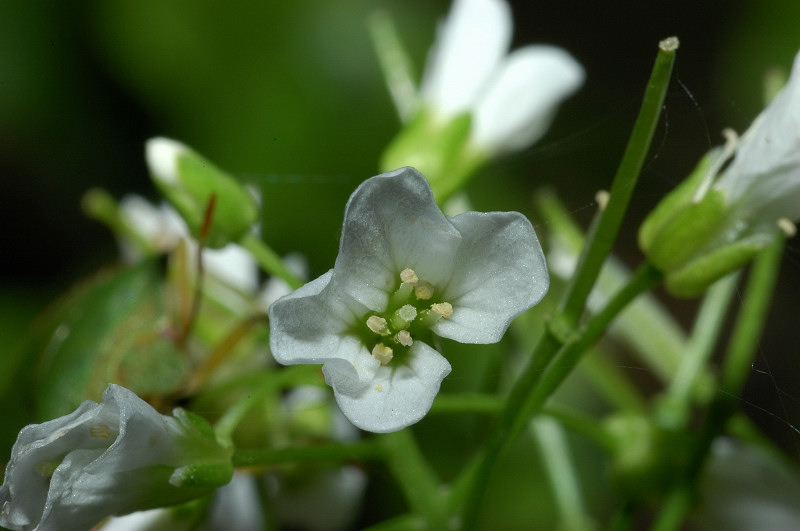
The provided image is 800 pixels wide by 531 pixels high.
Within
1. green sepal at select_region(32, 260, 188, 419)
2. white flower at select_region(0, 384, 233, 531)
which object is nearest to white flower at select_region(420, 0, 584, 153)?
green sepal at select_region(32, 260, 188, 419)

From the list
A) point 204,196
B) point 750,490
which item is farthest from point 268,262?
point 750,490

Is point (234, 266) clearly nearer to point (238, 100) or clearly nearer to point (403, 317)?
point (238, 100)

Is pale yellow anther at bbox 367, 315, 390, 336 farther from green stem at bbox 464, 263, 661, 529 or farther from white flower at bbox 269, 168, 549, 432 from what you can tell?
green stem at bbox 464, 263, 661, 529

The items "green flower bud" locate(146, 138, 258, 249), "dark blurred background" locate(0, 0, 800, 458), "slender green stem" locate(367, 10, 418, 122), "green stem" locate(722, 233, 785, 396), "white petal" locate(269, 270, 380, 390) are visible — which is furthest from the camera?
"dark blurred background" locate(0, 0, 800, 458)

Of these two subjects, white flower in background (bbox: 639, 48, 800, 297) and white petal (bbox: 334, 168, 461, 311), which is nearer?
white petal (bbox: 334, 168, 461, 311)

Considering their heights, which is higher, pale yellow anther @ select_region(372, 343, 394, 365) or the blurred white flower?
pale yellow anther @ select_region(372, 343, 394, 365)

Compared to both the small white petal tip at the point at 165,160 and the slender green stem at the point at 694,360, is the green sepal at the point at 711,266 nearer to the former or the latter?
the slender green stem at the point at 694,360

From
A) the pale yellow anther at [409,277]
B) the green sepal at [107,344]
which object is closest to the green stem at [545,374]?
the pale yellow anther at [409,277]
